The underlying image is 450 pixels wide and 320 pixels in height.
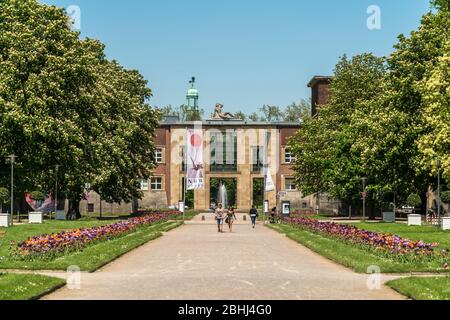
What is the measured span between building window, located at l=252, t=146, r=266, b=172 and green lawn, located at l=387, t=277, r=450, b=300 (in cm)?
9720

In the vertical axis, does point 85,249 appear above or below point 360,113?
below

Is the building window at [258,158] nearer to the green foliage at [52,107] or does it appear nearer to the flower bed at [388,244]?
the green foliage at [52,107]

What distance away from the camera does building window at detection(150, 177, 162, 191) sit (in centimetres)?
11556

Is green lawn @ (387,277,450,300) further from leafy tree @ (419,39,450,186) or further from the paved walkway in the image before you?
leafy tree @ (419,39,450,186)

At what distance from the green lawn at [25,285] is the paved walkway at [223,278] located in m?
0.33

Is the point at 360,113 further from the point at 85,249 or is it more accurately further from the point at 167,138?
the point at 167,138

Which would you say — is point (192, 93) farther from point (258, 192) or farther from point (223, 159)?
point (258, 192)

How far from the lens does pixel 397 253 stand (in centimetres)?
2517
